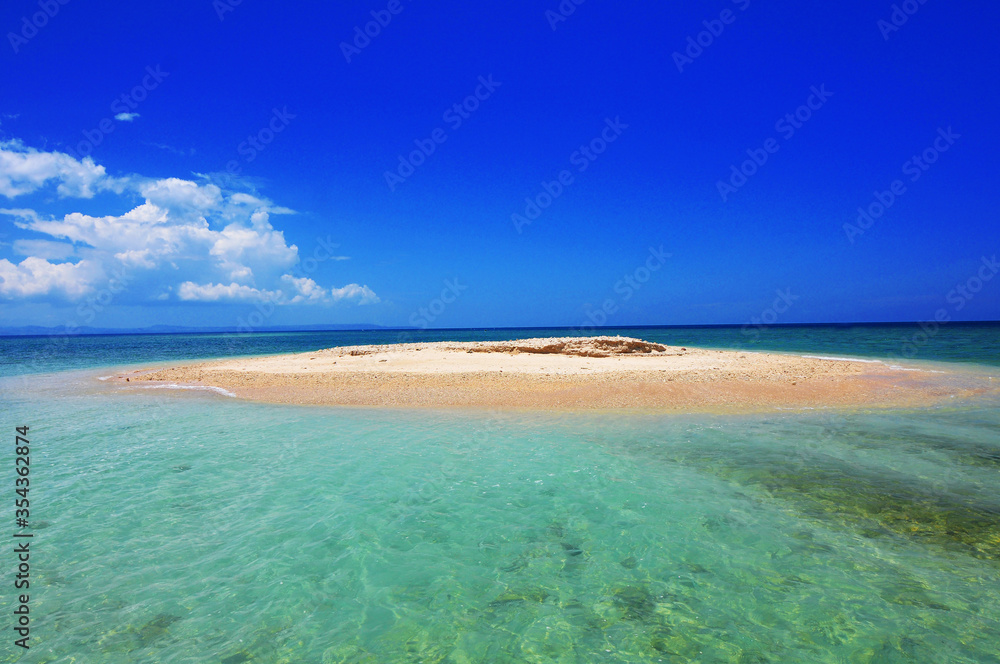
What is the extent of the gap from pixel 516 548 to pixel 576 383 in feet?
42.3

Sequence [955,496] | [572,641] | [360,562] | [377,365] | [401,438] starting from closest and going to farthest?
[572,641] < [360,562] < [955,496] < [401,438] < [377,365]

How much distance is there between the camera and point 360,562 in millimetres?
5719

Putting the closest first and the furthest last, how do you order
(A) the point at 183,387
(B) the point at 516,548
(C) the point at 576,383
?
(B) the point at 516,548, (C) the point at 576,383, (A) the point at 183,387

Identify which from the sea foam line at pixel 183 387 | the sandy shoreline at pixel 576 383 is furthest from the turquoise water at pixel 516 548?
the sea foam line at pixel 183 387

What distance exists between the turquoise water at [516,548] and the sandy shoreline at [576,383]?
4.41m

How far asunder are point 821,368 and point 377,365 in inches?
862

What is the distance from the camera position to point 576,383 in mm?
18641

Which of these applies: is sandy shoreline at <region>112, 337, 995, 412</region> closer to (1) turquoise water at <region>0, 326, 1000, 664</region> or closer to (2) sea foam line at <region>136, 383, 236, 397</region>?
(2) sea foam line at <region>136, 383, 236, 397</region>

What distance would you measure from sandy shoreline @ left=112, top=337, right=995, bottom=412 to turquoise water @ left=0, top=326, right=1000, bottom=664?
174 inches

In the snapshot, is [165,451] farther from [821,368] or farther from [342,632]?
[821,368]

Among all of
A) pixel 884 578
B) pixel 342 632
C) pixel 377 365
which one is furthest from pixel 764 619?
pixel 377 365

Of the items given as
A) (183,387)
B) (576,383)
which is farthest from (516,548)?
(183,387)

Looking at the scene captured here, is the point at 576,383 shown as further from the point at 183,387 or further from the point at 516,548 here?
the point at 183,387

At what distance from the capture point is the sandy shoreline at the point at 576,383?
15.7 meters
